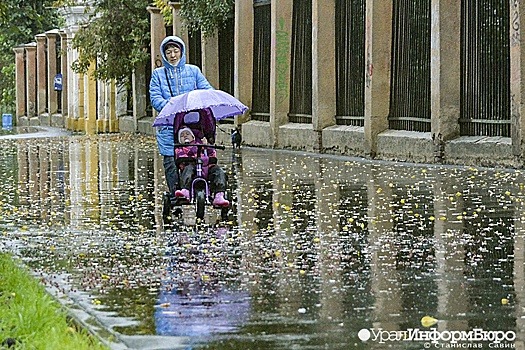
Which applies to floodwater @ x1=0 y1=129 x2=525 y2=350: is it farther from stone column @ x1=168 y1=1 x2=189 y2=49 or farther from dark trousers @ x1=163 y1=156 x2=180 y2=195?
stone column @ x1=168 y1=1 x2=189 y2=49

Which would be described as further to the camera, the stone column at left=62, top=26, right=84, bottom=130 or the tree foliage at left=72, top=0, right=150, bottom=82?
the stone column at left=62, top=26, right=84, bottom=130

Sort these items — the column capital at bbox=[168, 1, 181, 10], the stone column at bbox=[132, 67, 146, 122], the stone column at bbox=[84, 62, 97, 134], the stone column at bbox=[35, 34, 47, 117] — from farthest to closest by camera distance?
1. the stone column at bbox=[35, 34, 47, 117]
2. the stone column at bbox=[84, 62, 97, 134]
3. the stone column at bbox=[132, 67, 146, 122]
4. the column capital at bbox=[168, 1, 181, 10]

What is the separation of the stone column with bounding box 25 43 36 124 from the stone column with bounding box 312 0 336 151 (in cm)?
3216

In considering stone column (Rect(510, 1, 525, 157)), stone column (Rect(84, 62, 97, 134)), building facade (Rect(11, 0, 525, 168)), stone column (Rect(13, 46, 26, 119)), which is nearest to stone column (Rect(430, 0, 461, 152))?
building facade (Rect(11, 0, 525, 168))

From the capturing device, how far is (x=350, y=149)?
24.1 m

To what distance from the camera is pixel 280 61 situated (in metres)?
27.6

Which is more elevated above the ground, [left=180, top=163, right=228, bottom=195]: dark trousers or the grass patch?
[left=180, top=163, right=228, bottom=195]: dark trousers

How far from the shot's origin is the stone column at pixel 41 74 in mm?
53750

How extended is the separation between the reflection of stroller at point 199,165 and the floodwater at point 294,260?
30cm

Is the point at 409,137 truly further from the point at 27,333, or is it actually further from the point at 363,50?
the point at 27,333

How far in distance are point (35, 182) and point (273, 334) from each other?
12.5m

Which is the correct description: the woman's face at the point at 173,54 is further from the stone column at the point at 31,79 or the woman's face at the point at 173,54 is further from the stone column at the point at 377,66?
the stone column at the point at 31,79

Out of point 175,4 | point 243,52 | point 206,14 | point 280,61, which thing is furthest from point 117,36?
point 280,61

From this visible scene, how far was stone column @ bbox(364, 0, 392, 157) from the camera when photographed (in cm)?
2308
